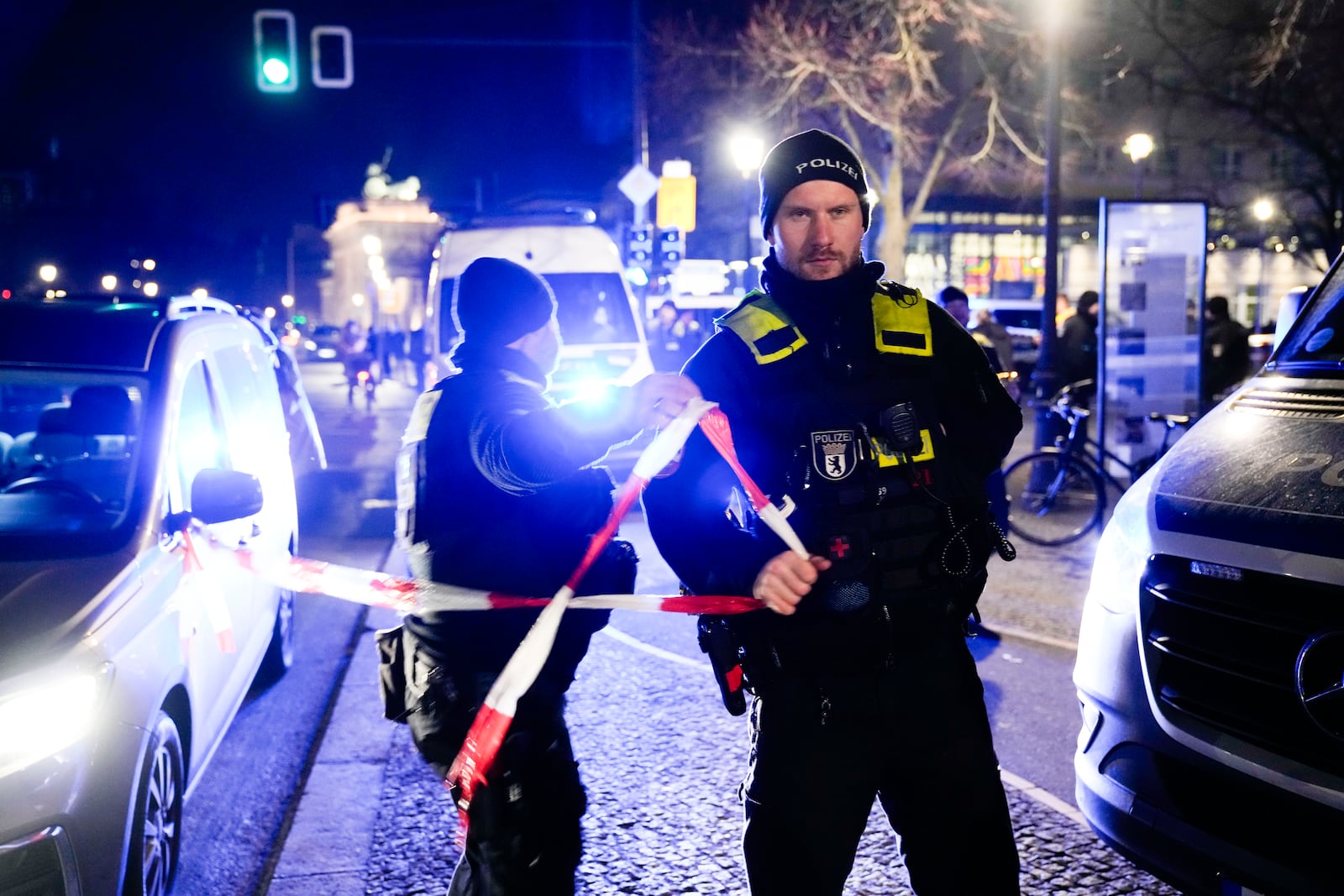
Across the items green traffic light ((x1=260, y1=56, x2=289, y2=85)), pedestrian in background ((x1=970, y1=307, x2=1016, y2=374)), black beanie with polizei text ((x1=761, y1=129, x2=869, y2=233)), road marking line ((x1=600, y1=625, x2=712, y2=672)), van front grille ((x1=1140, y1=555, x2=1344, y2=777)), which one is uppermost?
green traffic light ((x1=260, y1=56, x2=289, y2=85))

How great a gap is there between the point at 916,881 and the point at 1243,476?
1379mm

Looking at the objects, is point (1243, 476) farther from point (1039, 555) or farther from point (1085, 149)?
point (1085, 149)

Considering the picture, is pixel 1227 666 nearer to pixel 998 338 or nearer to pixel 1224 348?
pixel 998 338

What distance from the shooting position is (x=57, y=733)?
112 inches

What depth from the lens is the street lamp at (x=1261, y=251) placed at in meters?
42.3

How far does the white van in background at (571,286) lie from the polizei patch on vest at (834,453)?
11653 millimetres

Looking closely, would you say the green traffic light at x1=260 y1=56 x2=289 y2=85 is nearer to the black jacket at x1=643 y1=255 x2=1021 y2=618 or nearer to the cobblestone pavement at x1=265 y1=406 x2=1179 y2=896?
the cobblestone pavement at x1=265 y1=406 x2=1179 y2=896

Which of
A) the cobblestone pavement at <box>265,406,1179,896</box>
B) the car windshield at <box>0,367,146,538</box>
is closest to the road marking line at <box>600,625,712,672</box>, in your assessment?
the cobblestone pavement at <box>265,406,1179,896</box>

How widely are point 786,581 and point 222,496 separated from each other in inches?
89.5

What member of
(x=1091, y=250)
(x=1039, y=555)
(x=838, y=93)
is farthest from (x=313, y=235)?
(x=1039, y=555)

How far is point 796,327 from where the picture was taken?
2.60m

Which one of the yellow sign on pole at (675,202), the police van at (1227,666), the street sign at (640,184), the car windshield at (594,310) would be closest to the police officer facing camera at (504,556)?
the police van at (1227,666)

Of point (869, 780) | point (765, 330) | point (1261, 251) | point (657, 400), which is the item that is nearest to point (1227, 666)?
point (869, 780)

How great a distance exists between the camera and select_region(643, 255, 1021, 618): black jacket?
252 cm
